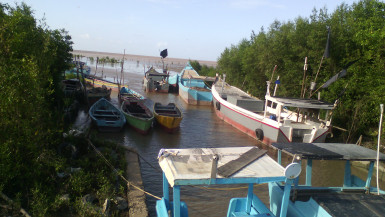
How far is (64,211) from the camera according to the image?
20.5 feet

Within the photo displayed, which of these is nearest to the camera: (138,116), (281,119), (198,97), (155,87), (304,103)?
(304,103)

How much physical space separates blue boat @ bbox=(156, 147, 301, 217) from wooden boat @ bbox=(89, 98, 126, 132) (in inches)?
386

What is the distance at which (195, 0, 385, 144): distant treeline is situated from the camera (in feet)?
43.5

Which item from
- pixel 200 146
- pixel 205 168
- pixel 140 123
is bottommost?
pixel 200 146

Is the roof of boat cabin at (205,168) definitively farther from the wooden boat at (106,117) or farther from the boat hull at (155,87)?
the boat hull at (155,87)

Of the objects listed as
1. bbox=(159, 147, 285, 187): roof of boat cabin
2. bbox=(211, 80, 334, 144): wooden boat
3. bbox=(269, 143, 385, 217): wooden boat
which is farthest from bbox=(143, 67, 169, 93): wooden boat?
bbox=(159, 147, 285, 187): roof of boat cabin

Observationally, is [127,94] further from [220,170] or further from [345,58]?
[220,170]

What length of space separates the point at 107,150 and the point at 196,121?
9702 millimetres

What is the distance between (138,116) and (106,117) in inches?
66.7

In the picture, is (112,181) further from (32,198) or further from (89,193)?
(32,198)

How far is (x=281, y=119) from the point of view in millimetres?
15000

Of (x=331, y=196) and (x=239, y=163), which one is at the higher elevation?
(x=239, y=163)

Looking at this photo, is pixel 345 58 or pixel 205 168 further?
pixel 345 58

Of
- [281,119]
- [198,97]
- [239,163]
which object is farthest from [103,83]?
[239,163]
